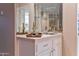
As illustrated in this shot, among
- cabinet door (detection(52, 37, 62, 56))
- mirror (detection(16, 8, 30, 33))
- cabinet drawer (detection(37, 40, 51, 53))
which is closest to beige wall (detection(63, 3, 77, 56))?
cabinet door (detection(52, 37, 62, 56))

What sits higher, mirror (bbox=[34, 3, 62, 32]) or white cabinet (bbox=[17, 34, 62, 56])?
mirror (bbox=[34, 3, 62, 32])

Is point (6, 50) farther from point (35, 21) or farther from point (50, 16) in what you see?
point (50, 16)

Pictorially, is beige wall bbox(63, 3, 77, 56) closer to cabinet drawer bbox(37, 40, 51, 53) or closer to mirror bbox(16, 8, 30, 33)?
cabinet drawer bbox(37, 40, 51, 53)

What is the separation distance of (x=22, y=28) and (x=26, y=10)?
0.17 m

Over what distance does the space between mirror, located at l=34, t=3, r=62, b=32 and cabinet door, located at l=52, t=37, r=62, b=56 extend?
0.10 metres

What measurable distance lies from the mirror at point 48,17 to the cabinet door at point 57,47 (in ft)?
0.34

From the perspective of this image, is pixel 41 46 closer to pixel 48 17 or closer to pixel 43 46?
pixel 43 46

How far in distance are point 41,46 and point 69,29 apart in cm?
30

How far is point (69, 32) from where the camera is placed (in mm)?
1232

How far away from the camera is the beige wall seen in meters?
1.22

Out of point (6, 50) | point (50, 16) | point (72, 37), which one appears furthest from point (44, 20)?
point (6, 50)

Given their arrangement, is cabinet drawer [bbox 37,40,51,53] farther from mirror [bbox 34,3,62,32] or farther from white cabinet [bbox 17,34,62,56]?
mirror [bbox 34,3,62,32]

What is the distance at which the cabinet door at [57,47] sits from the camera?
4.07 feet

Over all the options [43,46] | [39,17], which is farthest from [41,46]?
[39,17]
